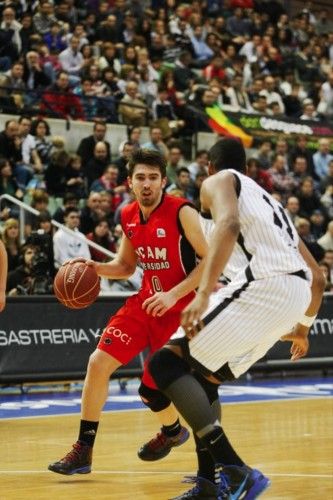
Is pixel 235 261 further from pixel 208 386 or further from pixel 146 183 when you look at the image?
pixel 146 183

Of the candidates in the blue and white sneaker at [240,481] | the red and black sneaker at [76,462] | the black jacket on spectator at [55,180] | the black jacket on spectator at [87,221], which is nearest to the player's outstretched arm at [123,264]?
the red and black sneaker at [76,462]

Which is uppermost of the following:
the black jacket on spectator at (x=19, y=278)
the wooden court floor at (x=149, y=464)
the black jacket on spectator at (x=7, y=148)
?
the wooden court floor at (x=149, y=464)

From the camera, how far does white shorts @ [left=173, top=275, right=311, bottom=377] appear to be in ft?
18.3

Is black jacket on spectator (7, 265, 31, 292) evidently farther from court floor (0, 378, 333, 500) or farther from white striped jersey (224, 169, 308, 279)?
white striped jersey (224, 169, 308, 279)

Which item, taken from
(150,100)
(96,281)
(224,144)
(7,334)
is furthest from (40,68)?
(224,144)

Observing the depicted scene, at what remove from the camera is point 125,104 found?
19016mm

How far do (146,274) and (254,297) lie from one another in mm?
1780

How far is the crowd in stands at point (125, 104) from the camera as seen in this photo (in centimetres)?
1566

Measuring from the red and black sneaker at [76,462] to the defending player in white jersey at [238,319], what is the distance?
1594 mm

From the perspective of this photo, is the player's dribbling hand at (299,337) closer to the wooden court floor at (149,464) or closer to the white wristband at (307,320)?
the white wristband at (307,320)

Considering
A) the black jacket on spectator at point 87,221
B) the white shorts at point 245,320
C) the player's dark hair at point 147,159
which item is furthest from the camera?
the black jacket on spectator at point 87,221

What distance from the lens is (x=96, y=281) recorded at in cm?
731

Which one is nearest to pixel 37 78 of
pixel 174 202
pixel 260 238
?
pixel 174 202

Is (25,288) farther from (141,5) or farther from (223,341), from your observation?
(141,5)
